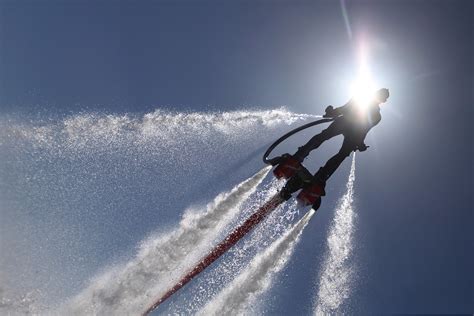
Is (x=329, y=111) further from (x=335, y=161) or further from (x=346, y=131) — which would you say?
(x=335, y=161)

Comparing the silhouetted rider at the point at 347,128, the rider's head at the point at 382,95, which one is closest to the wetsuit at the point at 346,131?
the silhouetted rider at the point at 347,128

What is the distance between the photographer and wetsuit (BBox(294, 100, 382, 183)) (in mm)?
28578

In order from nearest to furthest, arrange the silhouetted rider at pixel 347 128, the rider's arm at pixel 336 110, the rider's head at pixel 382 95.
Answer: the rider's head at pixel 382 95
the silhouetted rider at pixel 347 128
the rider's arm at pixel 336 110

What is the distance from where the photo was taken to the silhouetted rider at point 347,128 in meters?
28.6

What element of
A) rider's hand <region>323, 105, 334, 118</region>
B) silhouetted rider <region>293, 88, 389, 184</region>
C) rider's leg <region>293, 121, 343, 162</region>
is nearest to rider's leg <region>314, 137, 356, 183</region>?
silhouetted rider <region>293, 88, 389, 184</region>

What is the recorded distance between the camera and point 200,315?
35.0 metres

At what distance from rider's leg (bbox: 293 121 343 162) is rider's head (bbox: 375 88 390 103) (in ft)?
8.21

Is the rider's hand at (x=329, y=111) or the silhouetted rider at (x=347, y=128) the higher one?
the rider's hand at (x=329, y=111)

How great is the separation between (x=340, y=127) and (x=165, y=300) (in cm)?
1528

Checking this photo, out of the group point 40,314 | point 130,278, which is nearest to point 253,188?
point 130,278

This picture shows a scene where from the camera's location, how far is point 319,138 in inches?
1136

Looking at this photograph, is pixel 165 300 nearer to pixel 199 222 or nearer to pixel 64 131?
pixel 199 222

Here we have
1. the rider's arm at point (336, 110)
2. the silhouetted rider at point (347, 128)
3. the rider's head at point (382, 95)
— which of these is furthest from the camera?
the rider's arm at point (336, 110)

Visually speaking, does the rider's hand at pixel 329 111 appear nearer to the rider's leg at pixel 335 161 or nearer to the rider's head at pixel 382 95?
the rider's leg at pixel 335 161
